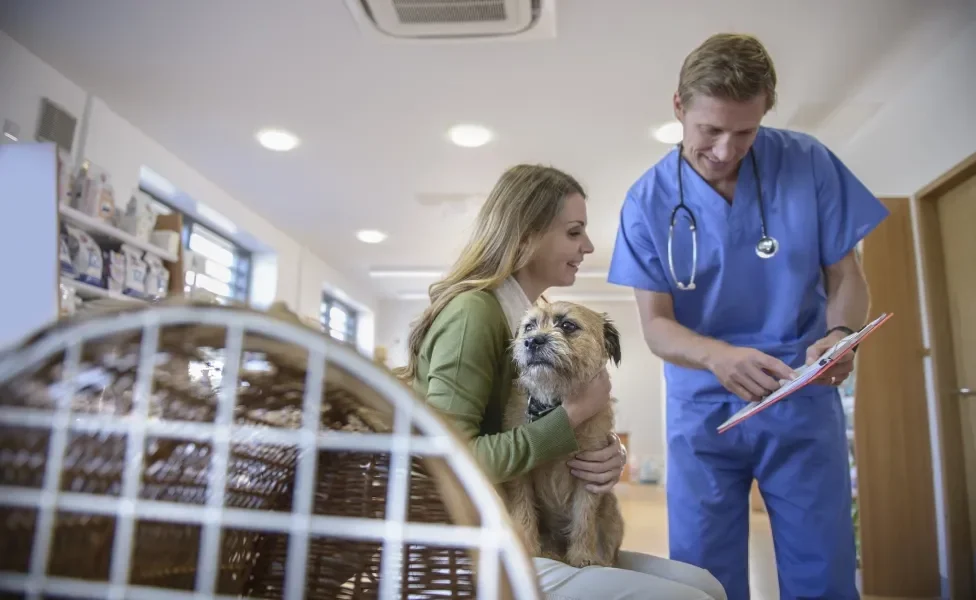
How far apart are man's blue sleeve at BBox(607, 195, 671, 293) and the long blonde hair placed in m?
0.23

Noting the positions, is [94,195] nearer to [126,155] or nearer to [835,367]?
[126,155]

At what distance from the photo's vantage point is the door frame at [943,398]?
120 inches

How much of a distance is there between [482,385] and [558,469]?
10.9 inches

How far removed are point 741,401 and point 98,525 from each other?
133 cm

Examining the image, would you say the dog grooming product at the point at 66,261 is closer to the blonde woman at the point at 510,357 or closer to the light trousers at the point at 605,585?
the blonde woman at the point at 510,357

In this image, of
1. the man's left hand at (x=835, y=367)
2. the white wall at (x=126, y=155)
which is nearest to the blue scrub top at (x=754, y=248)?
the man's left hand at (x=835, y=367)

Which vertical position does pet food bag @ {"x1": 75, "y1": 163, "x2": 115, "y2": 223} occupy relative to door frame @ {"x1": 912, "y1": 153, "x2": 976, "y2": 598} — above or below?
above

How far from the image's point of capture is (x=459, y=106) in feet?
12.7

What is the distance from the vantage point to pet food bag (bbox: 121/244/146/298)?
11.4ft

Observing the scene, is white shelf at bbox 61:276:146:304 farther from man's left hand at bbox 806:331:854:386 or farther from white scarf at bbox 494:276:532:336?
man's left hand at bbox 806:331:854:386

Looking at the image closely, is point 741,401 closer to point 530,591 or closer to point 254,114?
point 530,591

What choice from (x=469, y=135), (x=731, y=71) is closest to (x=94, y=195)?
(x=469, y=135)

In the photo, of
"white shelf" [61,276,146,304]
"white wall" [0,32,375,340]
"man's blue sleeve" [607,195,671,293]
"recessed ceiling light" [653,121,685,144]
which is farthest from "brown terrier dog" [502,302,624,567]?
"recessed ceiling light" [653,121,685,144]

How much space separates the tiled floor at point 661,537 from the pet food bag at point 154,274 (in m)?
2.99
